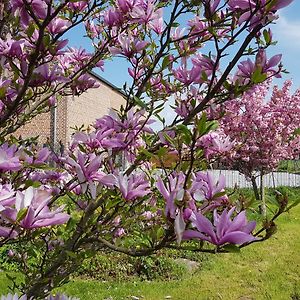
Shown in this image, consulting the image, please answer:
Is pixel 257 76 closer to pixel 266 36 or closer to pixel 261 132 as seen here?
pixel 266 36

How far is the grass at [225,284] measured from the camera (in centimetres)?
566

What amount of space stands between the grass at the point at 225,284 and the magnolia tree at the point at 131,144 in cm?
350

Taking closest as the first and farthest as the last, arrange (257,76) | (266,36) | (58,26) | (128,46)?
(257,76) < (266,36) < (58,26) < (128,46)

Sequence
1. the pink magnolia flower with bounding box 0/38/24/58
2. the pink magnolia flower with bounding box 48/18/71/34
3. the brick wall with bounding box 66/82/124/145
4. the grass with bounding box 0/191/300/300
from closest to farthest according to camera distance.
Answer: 1. the pink magnolia flower with bounding box 0/38/24/58
2. the pink magnolia flower with bounding box 48/18/71/34
3. the grass with bounding box 0/191/300/300
4. the brick wall with bounding box 66/82/124/145

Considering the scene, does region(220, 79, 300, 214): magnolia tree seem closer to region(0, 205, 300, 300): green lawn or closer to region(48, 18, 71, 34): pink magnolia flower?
region(0, 205, 300, 300): green lawn

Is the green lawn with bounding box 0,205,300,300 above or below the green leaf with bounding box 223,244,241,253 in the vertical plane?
below

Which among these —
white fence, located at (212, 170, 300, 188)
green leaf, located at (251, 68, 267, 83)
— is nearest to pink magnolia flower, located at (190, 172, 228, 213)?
green leaf, located at (251, 68, 267, 83)

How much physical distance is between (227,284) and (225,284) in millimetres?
26

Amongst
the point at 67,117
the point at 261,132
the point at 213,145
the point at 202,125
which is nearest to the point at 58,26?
the point at 213,145

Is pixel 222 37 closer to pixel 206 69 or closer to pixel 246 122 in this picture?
pixel 206 69

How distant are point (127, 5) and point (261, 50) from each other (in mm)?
649

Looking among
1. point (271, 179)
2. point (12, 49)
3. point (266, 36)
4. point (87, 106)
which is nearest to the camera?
point (266, 36)

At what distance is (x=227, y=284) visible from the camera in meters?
6.21

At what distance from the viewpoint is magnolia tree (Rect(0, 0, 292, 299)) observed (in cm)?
114
